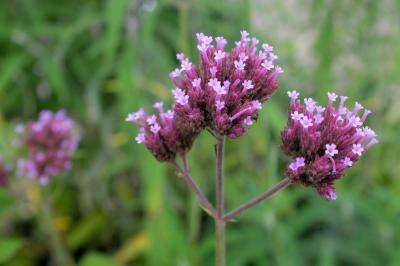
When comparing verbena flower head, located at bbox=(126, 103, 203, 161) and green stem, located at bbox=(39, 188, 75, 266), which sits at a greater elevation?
green stem, located at bbox=(39, 188, 75, 266)

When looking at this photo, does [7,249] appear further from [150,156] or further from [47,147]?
[150,156]

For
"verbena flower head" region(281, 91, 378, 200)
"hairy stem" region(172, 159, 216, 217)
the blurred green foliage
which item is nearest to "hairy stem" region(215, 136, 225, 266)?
"hairy stem" region(172, 159, 216, 217)

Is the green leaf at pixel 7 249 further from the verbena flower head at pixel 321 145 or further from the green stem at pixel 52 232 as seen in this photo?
the verbena flower head at pixel 321 145

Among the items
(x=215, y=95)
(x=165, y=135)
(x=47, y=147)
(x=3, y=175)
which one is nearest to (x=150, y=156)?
(x=47, y=147)

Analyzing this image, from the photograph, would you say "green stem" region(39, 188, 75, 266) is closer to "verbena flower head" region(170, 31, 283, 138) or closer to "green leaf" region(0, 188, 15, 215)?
"green leaf" region(0, 188, 15, 215)

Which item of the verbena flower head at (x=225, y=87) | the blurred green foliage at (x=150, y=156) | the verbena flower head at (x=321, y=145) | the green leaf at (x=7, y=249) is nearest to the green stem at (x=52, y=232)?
the blurred green foliage at (x=150, y=156)

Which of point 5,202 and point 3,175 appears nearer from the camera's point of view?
point 5,202
